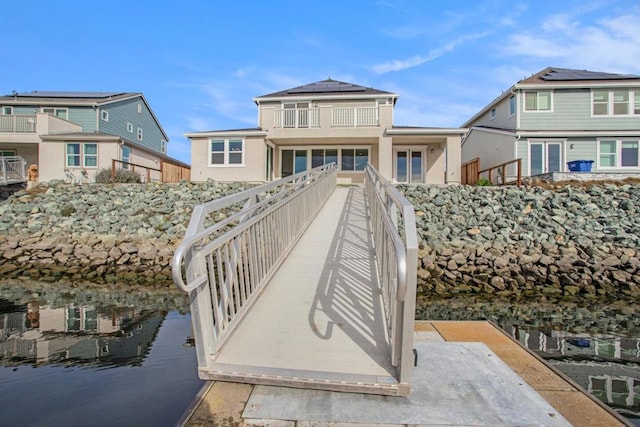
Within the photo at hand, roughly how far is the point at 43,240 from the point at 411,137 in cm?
1551

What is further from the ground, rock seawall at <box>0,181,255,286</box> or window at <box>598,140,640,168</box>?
window at <box>598,140,640,168</box>

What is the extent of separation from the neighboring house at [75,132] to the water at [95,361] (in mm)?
12266

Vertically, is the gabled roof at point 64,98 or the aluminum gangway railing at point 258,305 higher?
the gabled roof at point 64,98

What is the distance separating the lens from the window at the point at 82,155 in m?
22.1

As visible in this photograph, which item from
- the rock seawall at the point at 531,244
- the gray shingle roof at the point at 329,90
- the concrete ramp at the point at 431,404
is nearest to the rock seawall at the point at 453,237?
the rock seawall at the point at 531,244

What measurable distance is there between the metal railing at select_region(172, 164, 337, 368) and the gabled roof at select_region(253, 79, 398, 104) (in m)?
15.0

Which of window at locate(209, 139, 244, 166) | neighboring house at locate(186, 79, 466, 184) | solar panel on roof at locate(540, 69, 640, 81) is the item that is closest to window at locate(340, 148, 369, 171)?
neighboring house at locate(186, 79, 466, 184)

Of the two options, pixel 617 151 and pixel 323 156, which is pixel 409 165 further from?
pixel 617 151

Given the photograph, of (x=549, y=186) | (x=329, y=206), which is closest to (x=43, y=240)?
(x=329, y=206)

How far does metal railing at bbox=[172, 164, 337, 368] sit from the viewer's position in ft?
9.05

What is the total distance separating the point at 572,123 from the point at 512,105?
3231 mm

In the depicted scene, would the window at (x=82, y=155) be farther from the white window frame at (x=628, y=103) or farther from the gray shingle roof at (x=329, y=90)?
the white window frame at (x=628, y=103)

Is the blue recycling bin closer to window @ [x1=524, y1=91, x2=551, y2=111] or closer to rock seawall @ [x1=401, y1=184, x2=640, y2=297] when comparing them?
rock seawall @ [x1=401, y1=184, x2=640, y2=297]

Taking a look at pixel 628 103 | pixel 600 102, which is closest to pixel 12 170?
pixel 600 102
